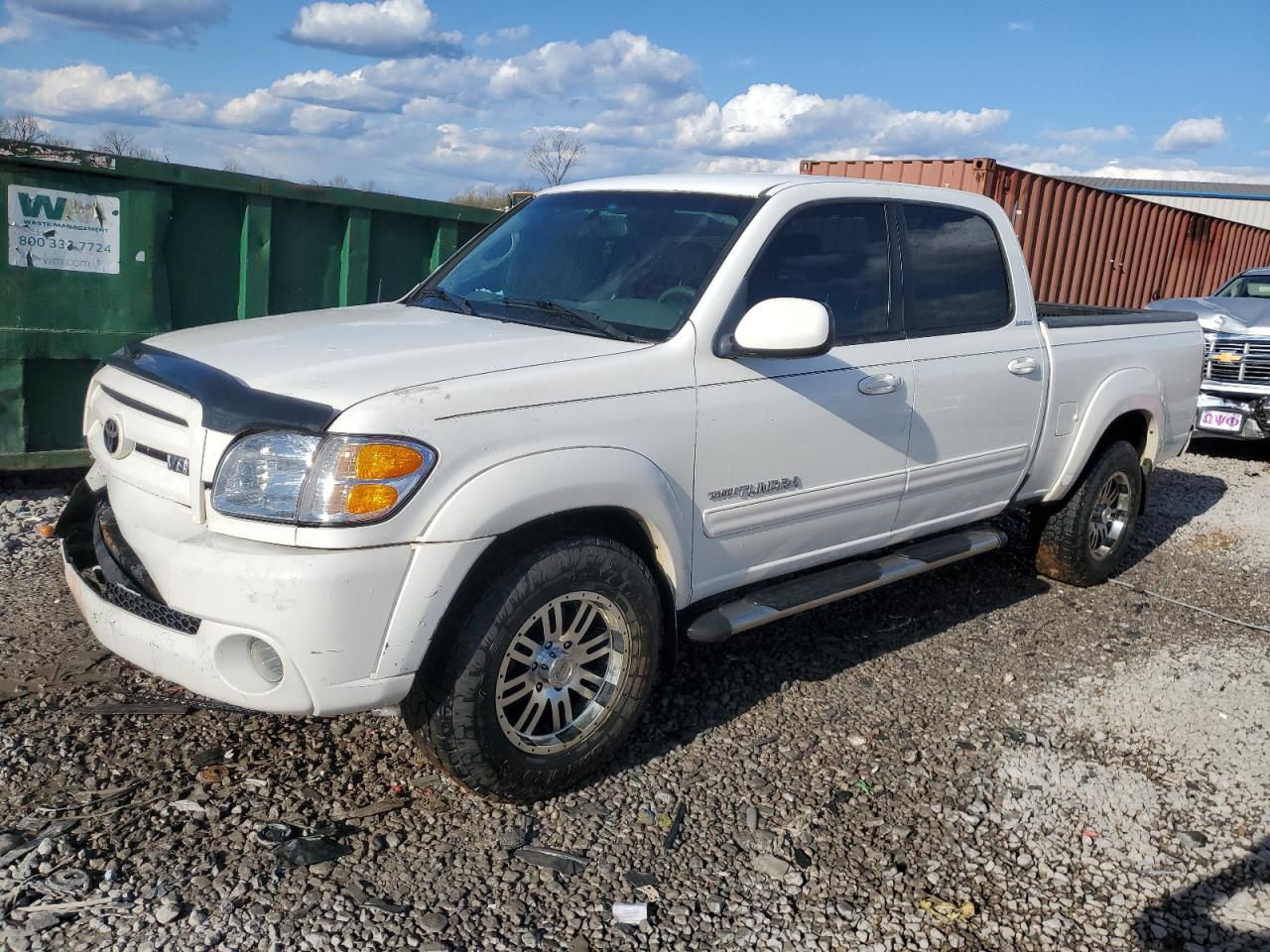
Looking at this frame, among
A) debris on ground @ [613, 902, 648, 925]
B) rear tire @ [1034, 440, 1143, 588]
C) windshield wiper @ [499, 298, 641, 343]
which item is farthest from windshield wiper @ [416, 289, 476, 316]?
rear tire @ [1034, 440, 1143, 588]

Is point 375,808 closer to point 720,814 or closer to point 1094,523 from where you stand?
point 720,814

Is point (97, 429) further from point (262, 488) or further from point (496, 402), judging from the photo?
point (496, 402)

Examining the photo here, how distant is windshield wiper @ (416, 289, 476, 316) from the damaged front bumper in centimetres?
136

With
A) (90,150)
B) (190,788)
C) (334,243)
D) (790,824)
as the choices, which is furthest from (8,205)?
(790,824)

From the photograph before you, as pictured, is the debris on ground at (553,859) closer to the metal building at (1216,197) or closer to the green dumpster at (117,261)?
the green dumpster at (117,261)

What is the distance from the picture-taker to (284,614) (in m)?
2.68

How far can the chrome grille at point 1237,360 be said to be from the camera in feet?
31.0

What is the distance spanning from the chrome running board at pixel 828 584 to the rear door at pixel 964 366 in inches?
4.6

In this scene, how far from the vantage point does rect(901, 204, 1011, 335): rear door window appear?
438 centimetres

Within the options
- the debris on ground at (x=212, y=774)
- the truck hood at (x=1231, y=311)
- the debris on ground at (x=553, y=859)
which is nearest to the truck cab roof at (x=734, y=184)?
the debris on ground at (x=553, y=859)

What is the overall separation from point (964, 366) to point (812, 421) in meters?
1.03

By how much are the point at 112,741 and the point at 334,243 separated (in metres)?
3.85

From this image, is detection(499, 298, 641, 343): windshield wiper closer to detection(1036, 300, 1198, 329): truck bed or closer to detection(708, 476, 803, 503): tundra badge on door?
detection(708, 476, 803, 503): tundra badge on door

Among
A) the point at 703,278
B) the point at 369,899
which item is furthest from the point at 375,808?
the point at 703,278
